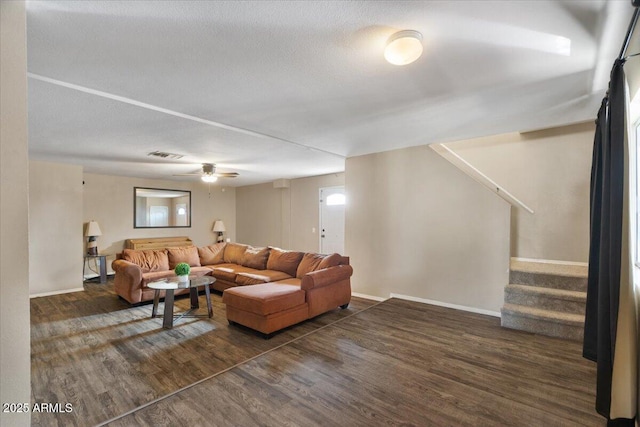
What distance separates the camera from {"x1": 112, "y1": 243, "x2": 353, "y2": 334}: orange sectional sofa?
333cm

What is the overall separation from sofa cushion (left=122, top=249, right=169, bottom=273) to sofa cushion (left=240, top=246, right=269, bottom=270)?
1412 mm

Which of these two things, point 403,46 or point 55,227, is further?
point 55,227

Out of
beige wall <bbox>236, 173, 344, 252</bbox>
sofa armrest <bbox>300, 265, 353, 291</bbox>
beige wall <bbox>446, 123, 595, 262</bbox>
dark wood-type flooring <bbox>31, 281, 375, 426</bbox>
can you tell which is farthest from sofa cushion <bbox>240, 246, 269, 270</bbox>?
beige wall <bbox>446, 123, 595, 262</bbox>

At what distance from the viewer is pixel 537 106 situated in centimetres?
286

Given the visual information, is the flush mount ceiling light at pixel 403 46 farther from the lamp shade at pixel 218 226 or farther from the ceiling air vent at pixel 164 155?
the lamp shade at pixel 218 226

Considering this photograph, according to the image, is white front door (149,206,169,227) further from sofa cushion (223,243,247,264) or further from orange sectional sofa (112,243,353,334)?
sofa cushion (223,243,247,264)

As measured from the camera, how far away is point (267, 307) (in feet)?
10.4

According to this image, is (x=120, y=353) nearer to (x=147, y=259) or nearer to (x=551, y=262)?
(x=147, y=259)

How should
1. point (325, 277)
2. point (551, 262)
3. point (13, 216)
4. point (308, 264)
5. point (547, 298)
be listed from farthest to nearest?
point (308, 264), point (551, 262), point (325, 277), point (547, 298), point (13, 216)

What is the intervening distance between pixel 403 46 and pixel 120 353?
3644mm

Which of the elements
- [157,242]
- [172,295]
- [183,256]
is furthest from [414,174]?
[157,242]

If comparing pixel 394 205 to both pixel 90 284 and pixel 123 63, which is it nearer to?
pixel 123 63

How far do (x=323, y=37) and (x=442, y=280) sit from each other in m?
3.66

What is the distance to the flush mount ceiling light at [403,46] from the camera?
167cm
